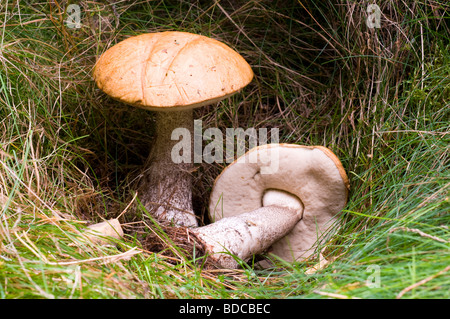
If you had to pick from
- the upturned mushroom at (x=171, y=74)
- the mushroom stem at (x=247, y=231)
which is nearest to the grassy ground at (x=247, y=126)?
the mushroom stem at (x=247, y=231)

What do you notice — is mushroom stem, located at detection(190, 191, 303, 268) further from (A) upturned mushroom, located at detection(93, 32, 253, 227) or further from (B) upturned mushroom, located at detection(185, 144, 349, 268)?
(A) upturned mushroom, located at detection(93, 32, 253, 227)

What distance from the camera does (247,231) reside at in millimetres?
1646

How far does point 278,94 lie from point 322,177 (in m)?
0.82

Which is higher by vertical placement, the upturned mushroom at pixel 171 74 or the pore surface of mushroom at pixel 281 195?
the upturned mushroom at pixel 171 74

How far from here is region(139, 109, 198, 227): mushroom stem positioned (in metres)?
1.97

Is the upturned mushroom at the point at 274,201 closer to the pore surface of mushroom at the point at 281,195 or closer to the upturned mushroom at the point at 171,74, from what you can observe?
the pore surface of mushroom at the point at 281,195

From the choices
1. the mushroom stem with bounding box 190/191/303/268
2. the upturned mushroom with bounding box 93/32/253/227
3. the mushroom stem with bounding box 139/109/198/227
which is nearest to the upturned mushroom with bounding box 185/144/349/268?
the mushroom stem with bounding box 190/191/303/268

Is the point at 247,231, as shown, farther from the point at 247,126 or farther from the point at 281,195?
the point at 247,126

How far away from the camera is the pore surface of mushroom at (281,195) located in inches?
66.3

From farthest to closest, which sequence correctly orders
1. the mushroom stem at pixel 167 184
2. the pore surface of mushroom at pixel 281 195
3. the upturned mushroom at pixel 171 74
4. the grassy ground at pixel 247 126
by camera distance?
the mushroom stem at pixel 167 184 → the pore surface of mushroom at pixel 281 195 → the upturned mushroom at pixel 171 74 → the grassy ground at pixel 247 126

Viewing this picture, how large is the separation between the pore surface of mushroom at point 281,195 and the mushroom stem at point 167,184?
0.46 feet

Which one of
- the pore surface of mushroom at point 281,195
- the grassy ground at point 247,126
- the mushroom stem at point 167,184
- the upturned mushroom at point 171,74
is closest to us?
the grassy ground at point 247,126
